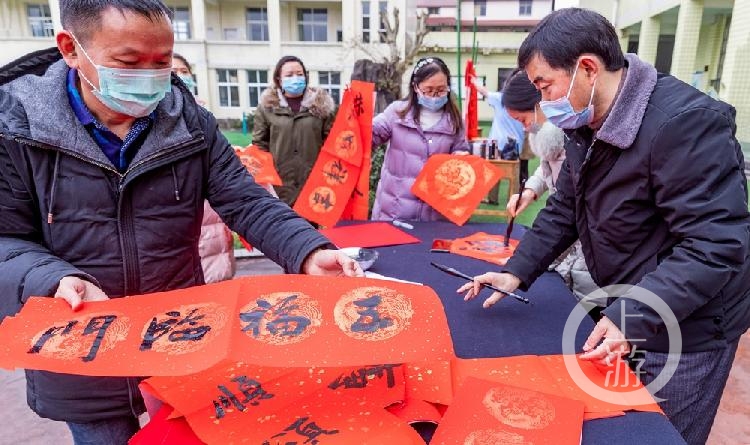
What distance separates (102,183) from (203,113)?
35 centimetres

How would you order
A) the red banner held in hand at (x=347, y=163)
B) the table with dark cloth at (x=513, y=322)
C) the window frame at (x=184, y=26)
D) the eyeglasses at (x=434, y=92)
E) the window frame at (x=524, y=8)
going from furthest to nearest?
the window frame at (x=524, y=8), the window frame at (x=184, y=26), the eyeglasses at (x=434, y=92), the red banner held in hand at (x=347, y=163), the table with dark cloth at (x=513, y=322)

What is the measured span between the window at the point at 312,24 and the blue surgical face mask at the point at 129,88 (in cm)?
2266

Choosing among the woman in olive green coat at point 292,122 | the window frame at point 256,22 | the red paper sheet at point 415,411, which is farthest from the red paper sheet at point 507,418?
the window frame at point 256,22

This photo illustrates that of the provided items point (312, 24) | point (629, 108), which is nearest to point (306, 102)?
point (629, 108)

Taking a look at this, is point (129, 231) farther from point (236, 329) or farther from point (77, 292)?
point (236, 329)

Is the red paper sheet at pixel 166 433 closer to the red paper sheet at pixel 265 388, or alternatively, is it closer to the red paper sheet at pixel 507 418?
the red paper sheet at pixel 265 388

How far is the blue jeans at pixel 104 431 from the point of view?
1269 millimetres

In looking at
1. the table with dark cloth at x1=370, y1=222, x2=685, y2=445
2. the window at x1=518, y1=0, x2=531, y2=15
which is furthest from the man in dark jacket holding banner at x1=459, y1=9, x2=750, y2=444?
the window at x1=518, y1=0, x2=531, y2=15

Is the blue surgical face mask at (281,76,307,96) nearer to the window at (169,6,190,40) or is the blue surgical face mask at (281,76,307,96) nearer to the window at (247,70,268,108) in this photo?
the window at (247,70,268,108)

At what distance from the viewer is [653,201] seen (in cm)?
120

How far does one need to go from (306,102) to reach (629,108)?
118 inches

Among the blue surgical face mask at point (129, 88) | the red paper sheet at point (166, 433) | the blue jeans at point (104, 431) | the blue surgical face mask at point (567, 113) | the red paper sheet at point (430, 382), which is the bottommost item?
the blue jeans at point (104, 431)

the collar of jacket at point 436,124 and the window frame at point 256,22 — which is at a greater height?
the window frame at point 256,22

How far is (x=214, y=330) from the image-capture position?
3.19 feet
